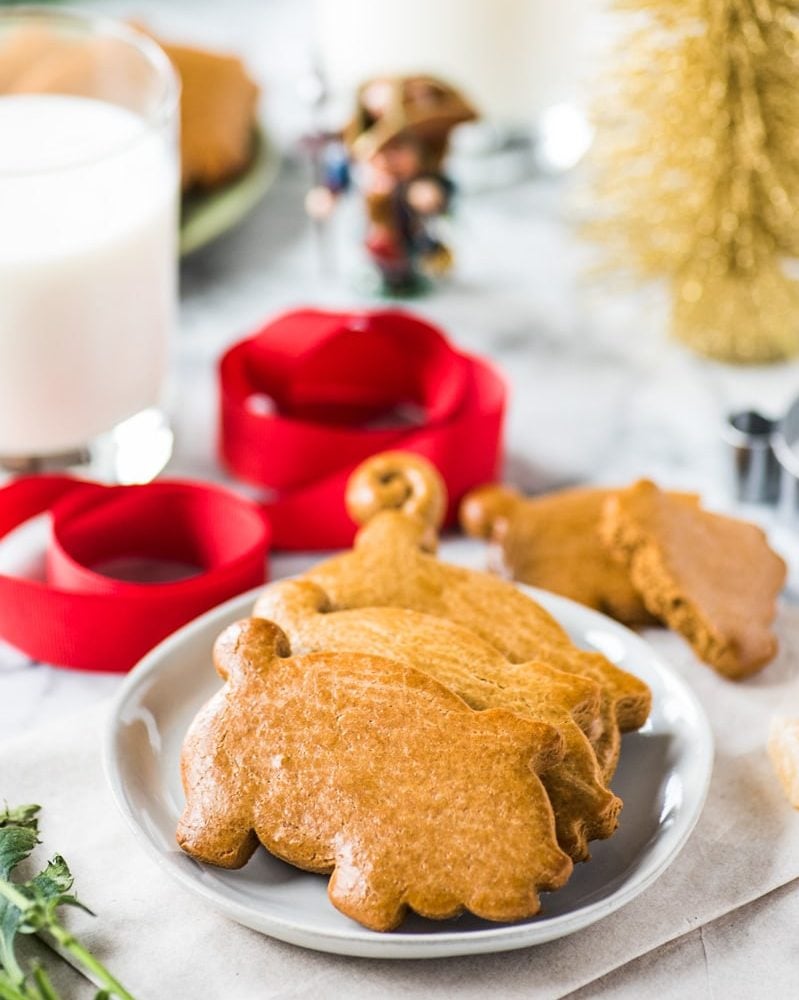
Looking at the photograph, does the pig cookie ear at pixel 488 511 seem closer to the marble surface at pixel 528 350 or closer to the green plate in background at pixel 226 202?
the marble surface at pixel 528 350

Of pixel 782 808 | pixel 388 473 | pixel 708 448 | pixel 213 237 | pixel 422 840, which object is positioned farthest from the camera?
pixel 213 237

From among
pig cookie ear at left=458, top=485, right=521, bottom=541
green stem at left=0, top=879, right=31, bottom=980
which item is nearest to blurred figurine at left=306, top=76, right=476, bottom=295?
pig cookie ear at left=458, top=485, right=521, bottom=541

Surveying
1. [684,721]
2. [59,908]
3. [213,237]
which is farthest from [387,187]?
[59,908]

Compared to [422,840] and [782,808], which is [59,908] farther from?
[782,808]

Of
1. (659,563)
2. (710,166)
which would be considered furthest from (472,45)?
(659,563)

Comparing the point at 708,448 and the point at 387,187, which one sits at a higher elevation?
the point at 387,187

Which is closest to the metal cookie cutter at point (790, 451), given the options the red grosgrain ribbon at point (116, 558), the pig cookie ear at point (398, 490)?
the pig cookie ear at point (398, 490)
